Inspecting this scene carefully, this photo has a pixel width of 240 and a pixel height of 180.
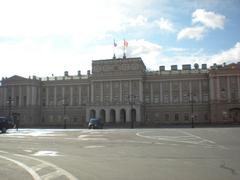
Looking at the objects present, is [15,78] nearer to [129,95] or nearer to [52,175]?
[129,95]

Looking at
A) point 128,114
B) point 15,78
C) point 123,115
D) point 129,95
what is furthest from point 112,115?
point 15,78

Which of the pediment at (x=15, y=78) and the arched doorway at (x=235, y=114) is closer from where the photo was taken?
the arched doorway at (x=235, y=114)

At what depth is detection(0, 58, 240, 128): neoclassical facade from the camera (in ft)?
326

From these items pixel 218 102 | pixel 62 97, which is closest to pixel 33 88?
pixel 62 97

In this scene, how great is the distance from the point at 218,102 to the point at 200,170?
89928mm

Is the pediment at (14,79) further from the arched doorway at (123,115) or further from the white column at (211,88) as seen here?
the white column at (211,88)

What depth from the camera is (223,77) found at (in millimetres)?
99438

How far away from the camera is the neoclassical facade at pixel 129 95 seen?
9925cm

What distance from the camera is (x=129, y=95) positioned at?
105 m

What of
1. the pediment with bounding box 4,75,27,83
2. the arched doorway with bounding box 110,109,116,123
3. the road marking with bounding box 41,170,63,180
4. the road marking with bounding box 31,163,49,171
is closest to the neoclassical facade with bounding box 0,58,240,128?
the arched doorway with bounding box 110,109,116,123

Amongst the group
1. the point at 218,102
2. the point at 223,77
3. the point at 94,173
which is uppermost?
the point at 223,77

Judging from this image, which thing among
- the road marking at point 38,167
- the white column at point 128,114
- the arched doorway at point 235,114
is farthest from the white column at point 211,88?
the road marking at point 38,167

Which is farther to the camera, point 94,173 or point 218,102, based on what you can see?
point 218,102

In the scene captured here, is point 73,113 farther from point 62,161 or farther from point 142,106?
point 62,161
